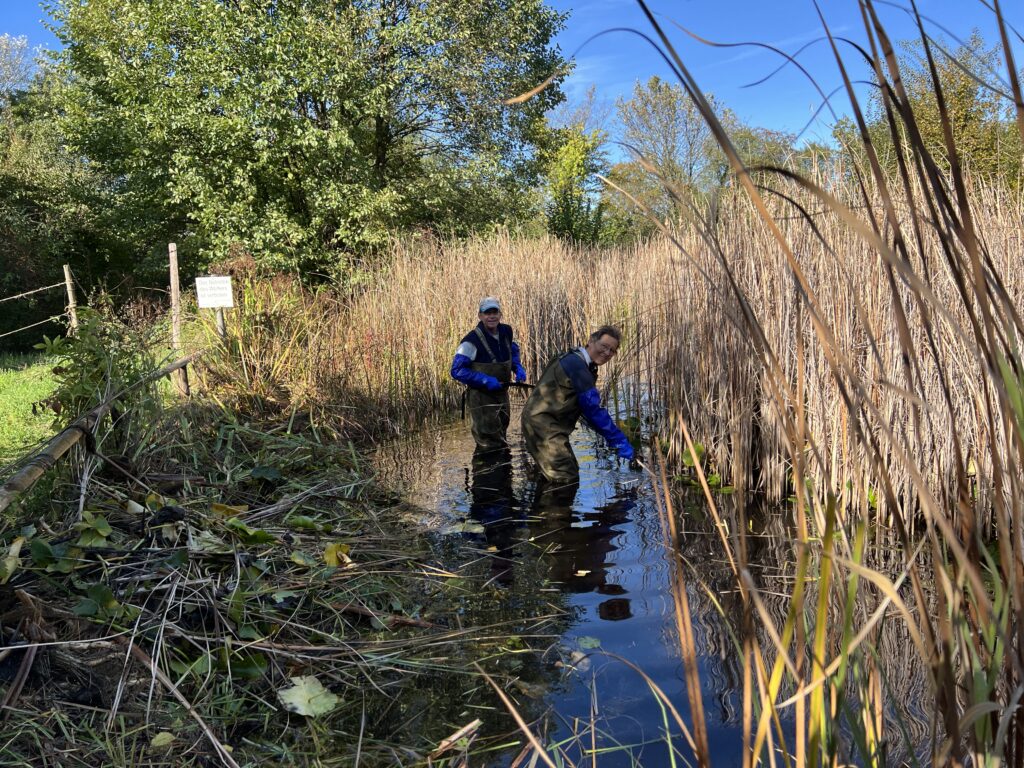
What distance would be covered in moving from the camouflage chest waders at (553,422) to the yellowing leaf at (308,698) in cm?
340

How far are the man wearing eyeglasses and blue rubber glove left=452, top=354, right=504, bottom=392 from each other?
0.56 meters

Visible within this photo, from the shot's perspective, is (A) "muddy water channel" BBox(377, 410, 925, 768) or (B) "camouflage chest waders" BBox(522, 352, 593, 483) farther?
(B) "camouflage chest waders" BBox(522, 352, 593, 483)

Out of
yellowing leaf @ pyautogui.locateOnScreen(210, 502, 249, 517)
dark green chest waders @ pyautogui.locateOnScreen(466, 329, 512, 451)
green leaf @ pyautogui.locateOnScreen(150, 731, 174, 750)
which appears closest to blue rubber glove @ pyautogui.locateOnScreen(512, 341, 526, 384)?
dark green chest waders @ pyautogui.locateOnScreen(466, 329, 512, 451)

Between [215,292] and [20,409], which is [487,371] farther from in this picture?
[20,409]

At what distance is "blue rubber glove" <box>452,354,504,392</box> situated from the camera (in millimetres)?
6648

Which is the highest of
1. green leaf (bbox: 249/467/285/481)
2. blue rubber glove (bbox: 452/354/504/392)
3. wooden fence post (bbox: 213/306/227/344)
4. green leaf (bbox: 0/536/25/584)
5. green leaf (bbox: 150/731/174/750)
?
wooden fence post (bbox: 213/306/227/344)

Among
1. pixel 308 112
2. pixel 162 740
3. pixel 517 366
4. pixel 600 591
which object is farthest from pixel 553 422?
pixel 308 112

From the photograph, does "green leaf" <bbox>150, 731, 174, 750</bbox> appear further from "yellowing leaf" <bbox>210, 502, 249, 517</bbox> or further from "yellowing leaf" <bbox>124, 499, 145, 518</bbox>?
"yellowing leaf" <bbox>210, 502, 249, 517</bbox>

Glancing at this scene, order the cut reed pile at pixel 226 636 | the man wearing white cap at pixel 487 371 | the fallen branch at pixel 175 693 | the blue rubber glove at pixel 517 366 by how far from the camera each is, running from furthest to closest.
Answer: the blue rubber glove at pixel 517 366
the man wearing white cap at pixel 487 371
the cut reed pile at pixel 226 636
the fallen branch at pixel 175 693

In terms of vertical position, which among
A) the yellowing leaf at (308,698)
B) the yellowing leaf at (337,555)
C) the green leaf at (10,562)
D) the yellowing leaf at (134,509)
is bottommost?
the yellowing leaf at (308,698)

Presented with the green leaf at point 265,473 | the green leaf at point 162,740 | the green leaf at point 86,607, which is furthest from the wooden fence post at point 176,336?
the green leaf at point 162,740

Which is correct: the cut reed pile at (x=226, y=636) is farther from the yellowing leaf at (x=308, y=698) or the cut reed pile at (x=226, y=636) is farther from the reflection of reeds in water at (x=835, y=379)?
the reflection of reeds in water at (x=835, y=379)

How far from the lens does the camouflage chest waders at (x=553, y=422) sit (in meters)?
5.95

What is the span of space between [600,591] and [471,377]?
2948 mm
